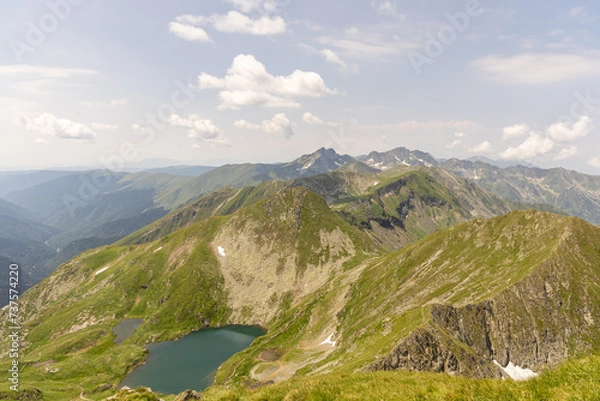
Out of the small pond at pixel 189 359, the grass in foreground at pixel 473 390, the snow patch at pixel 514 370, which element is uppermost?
the grass in foreground at pixel 473 390

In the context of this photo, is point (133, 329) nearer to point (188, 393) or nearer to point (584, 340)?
point (188, 393)

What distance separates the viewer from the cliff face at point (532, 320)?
84312 millimetres

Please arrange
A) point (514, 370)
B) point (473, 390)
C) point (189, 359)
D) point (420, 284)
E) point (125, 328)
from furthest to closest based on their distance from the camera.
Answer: point (125, 328) → point (189, 359) → point (420, 284) → point (514, 370) → point (473, 390)

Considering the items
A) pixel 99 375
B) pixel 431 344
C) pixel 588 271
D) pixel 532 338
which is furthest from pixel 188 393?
pixel 99 375

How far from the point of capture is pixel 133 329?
616 feet

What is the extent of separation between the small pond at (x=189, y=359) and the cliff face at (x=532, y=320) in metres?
103

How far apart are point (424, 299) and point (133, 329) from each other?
172 m

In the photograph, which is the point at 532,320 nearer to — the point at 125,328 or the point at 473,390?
the point at 473,390

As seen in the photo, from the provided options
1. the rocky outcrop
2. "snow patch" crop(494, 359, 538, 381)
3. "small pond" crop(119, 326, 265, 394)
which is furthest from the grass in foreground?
"small pond" crop(119, 326, 265, 394)

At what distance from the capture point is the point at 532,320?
88.8 meters

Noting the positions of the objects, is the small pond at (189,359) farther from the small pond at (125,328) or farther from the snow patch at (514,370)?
the snow patch at (514,370)

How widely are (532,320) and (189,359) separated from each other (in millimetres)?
149390

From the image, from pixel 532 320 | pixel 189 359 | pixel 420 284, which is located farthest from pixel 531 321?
pixel 189 359

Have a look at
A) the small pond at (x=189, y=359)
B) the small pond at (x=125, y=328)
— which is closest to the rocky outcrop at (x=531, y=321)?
the small pond at (x=189, y=359)
